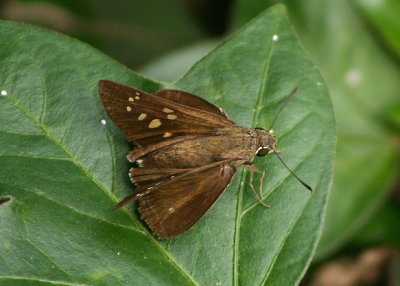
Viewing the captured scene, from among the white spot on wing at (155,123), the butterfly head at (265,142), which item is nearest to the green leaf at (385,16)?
the butterfly head at (265,142)

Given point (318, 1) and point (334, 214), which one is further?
point (318, 1)

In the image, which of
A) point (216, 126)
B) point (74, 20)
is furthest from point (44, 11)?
point (216, 126)

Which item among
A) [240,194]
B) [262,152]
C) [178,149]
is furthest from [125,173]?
[262,152]

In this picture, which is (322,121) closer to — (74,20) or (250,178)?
(250,178)

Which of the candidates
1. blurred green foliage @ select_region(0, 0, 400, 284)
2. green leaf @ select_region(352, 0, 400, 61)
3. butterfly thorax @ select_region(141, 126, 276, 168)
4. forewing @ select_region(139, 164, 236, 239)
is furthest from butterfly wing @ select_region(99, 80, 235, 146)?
green leaf @ select_region(352, 0, 400, 61)

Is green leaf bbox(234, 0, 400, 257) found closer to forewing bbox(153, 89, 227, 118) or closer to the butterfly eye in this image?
the butterfly eye

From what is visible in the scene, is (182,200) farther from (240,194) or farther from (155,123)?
(155,123)
